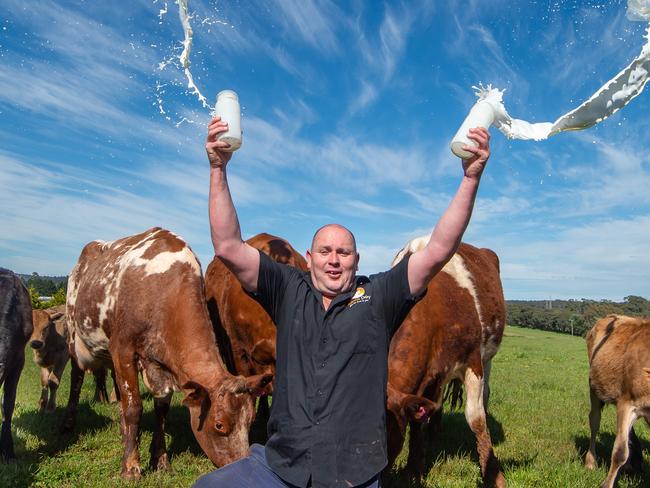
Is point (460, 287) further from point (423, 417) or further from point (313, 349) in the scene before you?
point (313, 349)

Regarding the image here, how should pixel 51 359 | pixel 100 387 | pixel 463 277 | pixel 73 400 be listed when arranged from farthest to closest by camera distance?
1. pixel 51 359
2. pixel 100 387
3. pixel 73 400
4. pixel 463 277

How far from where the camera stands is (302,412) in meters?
2.81

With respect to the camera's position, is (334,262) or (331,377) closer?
(331,377)

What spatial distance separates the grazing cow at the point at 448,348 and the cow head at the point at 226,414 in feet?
4.29

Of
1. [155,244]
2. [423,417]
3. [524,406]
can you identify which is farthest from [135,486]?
[524,406]

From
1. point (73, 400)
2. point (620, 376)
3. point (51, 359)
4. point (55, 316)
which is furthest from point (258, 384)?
point (55, 316)

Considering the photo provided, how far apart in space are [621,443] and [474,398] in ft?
5.14

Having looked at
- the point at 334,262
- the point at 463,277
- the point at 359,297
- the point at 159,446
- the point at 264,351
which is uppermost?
the point at 463,277

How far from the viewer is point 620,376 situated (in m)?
6.57

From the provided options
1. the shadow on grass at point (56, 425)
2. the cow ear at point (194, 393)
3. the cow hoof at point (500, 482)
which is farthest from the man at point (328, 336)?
the shadow on grass at point (56, 425)

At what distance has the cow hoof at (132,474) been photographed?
5899 millimetres

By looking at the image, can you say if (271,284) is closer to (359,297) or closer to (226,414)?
(359,297)

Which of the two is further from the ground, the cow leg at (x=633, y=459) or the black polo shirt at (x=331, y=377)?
the black polo shirt at (x=331, y=377)

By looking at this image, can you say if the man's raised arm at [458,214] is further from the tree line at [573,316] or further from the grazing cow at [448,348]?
the tree line at [573,316]
